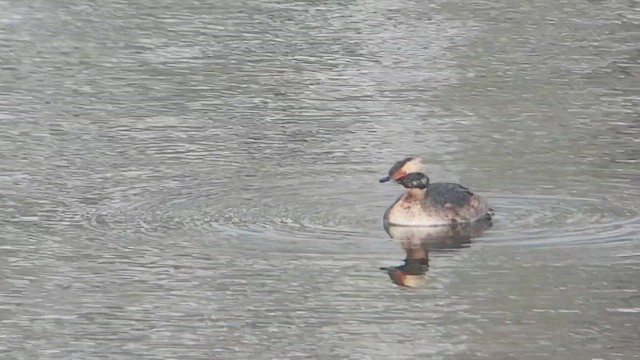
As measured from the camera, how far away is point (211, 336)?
10.2 m

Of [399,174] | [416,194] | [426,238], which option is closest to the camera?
[426,238]

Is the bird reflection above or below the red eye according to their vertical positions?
below

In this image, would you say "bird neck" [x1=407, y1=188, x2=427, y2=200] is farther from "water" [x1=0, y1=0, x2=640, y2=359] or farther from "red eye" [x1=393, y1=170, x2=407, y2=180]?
"water" [x1=0, y1=0, x2=640, y2=359]

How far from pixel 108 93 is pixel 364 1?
23.6 ft

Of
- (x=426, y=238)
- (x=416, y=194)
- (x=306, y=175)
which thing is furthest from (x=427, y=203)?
(x=306, y=175)

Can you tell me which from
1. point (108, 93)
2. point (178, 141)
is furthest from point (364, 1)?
point (178, 141)

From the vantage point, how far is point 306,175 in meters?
14.6

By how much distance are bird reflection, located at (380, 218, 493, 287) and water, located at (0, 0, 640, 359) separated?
0.13m

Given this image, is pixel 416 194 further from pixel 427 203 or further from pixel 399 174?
pixel 399 174

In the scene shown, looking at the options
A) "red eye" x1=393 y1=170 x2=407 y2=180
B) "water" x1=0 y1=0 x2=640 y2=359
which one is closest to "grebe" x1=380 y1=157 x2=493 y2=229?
"red eye" x1=393 y1=170 x2=407 y2=180

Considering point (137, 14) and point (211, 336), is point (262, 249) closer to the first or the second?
point (211, 336)

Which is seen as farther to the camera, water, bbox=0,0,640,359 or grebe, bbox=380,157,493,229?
grebe, bbox=380,157,493,229

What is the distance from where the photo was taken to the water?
10492 mm

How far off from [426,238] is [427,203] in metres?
0.32
